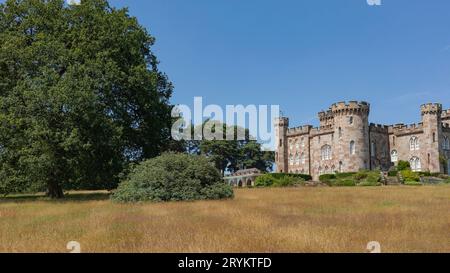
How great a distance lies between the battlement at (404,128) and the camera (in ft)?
264

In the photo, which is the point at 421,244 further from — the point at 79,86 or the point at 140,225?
the point at 79,86

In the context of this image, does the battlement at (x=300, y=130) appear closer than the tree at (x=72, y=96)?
No

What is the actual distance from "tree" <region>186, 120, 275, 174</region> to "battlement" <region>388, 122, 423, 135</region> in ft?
103

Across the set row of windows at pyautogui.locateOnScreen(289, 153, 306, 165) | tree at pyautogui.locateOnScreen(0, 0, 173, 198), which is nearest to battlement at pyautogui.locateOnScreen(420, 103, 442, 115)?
row of windows at pyautogui.locateOnScreen(289, 153, 306, 165)

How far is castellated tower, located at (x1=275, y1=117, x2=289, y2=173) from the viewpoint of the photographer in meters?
91.9

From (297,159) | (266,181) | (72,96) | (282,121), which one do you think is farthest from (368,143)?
(72,96)

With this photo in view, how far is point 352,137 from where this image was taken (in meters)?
77.9

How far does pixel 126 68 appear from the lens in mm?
37531

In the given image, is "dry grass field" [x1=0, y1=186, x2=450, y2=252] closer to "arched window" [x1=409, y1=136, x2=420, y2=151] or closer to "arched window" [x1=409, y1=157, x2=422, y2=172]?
"arched window" [x1=409, y1=157, x2=422, y2=172]

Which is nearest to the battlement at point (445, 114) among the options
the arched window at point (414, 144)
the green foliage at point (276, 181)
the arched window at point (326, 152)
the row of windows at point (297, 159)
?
the arched window at point (414, 144)

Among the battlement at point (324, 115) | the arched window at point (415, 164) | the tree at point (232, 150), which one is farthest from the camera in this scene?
the tree at point (232, 150)

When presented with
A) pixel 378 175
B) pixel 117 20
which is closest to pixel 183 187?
pixel 117 20

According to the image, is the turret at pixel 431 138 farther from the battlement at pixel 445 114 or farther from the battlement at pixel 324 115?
the battlement at pixel 324 115
